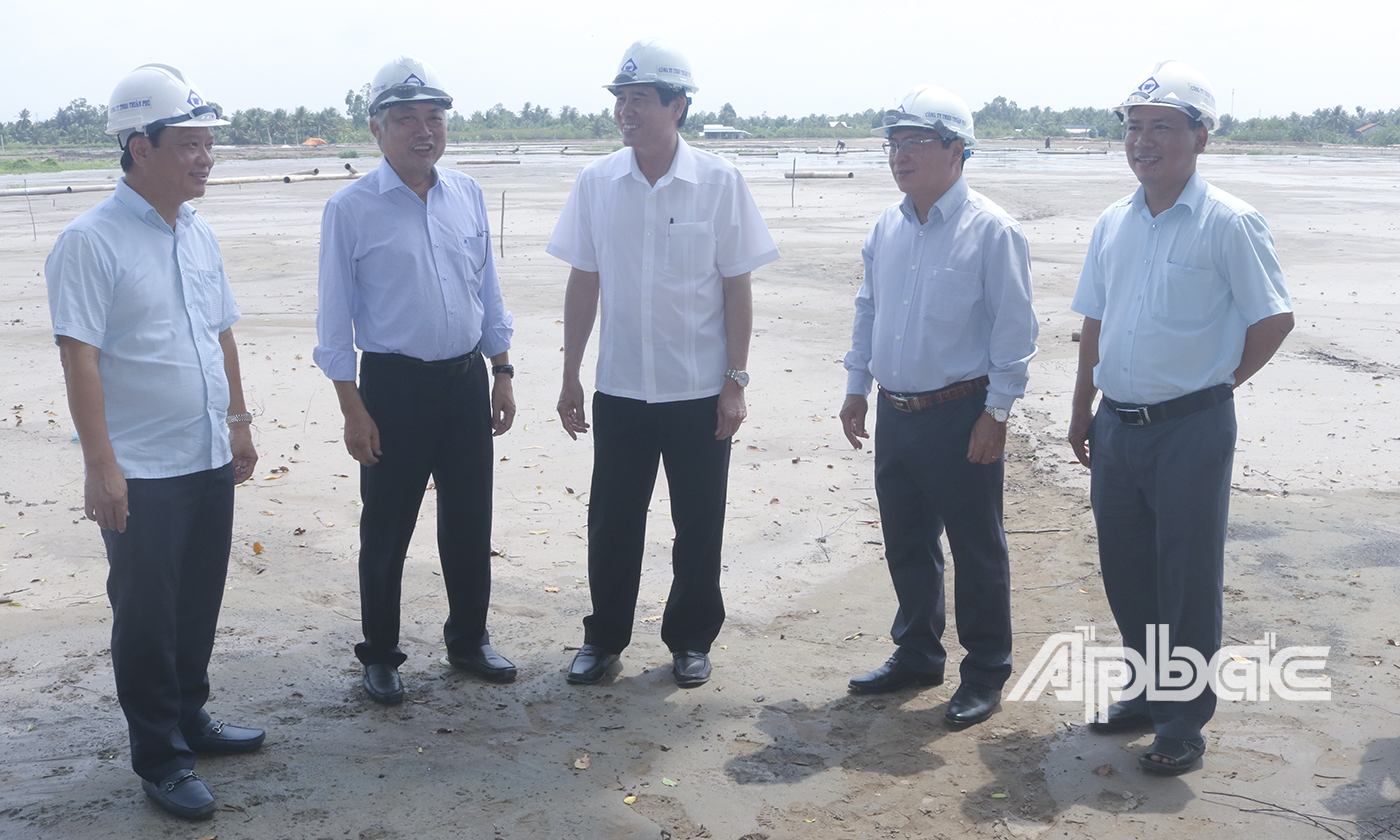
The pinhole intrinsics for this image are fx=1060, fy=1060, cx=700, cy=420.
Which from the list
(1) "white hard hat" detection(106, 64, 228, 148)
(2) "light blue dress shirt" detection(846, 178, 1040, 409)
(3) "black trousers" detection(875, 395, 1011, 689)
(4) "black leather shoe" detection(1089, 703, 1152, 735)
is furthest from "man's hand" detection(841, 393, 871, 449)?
(1) "white hard hat" detection(106, 64, 228, 148)

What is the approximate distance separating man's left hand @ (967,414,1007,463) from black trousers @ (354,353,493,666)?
6.52 feet

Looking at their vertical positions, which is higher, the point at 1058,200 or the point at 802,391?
the point at 1058,200

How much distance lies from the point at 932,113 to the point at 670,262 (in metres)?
1.17

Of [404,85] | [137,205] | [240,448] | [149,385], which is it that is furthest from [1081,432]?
[137,205]

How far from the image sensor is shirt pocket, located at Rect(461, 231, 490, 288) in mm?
4340

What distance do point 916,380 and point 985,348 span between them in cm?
29

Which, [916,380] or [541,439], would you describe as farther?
[541,439]

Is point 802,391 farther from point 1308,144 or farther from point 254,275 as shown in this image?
point 1308,144

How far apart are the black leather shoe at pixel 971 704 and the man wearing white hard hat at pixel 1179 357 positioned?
58cm

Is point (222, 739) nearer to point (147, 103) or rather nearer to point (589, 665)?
point (589, 665)

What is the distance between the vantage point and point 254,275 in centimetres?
1553

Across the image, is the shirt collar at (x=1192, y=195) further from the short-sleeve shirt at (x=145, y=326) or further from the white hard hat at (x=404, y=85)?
the short-sleeve shirt at (x=145, y=326)

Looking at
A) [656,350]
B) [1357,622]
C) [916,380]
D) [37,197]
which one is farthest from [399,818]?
[37,197]

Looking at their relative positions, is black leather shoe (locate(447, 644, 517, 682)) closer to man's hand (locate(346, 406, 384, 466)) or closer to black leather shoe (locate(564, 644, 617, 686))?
black leather shoe (locate(564, 644, 617, 686))
